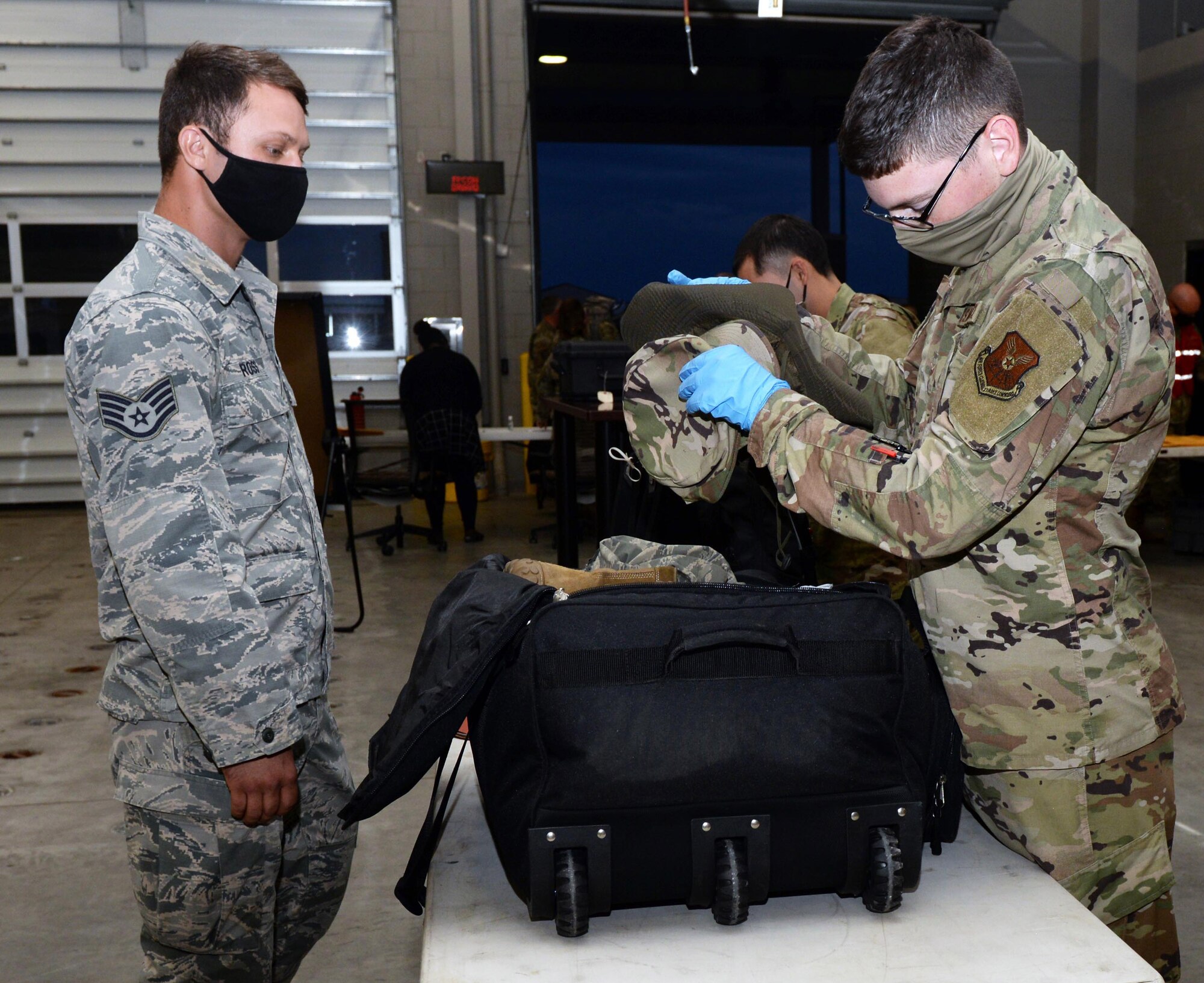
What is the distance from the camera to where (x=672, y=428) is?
138 centimetres

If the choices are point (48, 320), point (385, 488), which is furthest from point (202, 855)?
point (48, 320)

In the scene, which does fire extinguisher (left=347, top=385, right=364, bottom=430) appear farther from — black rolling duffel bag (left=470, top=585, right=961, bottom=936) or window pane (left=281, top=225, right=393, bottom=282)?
black rolling duffel bag (left=470, top=585, right=961, bottom=936)

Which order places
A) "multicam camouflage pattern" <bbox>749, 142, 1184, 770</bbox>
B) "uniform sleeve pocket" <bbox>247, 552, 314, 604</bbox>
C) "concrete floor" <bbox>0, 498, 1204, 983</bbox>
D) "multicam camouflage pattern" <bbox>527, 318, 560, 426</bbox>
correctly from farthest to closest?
"multicam camouflage pattern" <bbox>527, 318, 560, 426</bbox> < "concrete floor" <bbox>0, 498, 1204, 983</bbox> < "uniform sleeve pocket" <bbox>247, 552, 314, 604</bbox> < "multicam camouflage pattern" <bbox>749, 142, 1184, 770</bbox>

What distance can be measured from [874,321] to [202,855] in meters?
2.27

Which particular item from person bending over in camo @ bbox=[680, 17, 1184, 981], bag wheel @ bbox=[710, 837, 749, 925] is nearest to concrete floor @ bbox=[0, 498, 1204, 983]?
bag wheel @ bbox=[710, 837, 749, 925]

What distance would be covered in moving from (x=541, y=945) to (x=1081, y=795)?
0.66 m

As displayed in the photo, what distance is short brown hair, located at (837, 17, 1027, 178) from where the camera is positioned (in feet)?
3.81

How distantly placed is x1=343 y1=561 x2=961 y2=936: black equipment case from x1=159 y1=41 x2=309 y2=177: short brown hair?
0.93 m

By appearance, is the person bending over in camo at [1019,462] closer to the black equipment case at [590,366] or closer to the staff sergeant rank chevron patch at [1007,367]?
the staff sergeant rank chevron patch at [1007,367]

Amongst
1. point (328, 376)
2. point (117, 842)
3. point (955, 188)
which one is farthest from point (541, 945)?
point (328, 376)

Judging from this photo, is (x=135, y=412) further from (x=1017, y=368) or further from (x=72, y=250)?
(x=72, y=250)

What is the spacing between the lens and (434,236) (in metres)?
9.10

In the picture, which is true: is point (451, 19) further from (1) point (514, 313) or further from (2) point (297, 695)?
(2) point (297, 695)

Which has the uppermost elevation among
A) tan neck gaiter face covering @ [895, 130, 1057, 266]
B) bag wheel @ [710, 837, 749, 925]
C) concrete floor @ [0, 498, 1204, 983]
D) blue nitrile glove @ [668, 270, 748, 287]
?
tan neck gaiter face covering @ [895, 130, 1057, 266]
